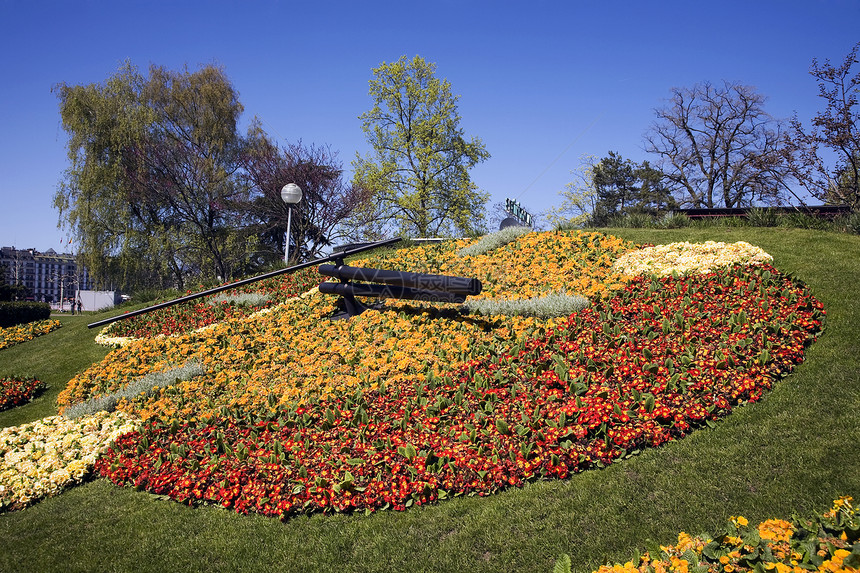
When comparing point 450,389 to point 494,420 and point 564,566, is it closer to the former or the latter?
point 494,420

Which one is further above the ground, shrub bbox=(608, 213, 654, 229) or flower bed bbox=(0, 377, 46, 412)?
shrub bbox=(608, 213, 654, 229)

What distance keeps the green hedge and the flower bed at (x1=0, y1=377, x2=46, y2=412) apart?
1082cm

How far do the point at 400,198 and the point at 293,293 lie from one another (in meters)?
17.1

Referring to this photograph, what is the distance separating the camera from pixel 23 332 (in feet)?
53.2

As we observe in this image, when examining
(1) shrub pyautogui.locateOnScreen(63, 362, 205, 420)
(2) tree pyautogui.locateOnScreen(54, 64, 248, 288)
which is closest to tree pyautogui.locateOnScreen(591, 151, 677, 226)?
(2) tree pyautogui.locateOnScreen(54, 64, 248, 288)

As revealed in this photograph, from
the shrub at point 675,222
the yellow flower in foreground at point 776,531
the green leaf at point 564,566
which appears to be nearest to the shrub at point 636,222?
the shrub at point 675,222

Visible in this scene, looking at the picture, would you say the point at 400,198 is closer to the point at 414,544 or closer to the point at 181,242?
the point at 181,242

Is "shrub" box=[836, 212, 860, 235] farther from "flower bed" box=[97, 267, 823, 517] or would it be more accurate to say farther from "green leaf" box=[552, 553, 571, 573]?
"green leaf" box=[552, 553, 571, 573]

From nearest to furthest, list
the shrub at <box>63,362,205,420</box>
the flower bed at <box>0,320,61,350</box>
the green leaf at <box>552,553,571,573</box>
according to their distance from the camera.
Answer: the green leaf at <box>552,553,571,573</box>, the shrub at <box>63,362,205,420</box>, the flower bed at <box>0,320,61,350</box>

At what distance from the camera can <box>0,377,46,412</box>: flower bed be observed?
9445 mm

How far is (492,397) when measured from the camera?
6.22 metres

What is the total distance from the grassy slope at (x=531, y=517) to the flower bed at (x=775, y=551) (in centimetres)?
64

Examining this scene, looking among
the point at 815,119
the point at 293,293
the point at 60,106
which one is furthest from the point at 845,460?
the point at 60,106

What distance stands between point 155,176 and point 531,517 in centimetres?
2815
